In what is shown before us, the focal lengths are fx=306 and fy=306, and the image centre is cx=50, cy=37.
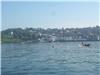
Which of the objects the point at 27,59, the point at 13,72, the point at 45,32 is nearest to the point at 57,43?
the point at 45,32

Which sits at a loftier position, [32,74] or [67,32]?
[67,32]

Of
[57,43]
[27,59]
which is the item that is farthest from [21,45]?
[27,59]

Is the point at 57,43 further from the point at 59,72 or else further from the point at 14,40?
the point at 59,72

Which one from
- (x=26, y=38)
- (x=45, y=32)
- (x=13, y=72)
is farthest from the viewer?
(x=26, y=38)

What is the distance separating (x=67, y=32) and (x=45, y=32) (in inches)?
93.1

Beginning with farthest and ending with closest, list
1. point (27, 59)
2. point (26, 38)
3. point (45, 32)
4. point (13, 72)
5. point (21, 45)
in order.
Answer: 1. point (21, 45)
2. point (26, 38)
3. point (45, 32)
4. point (27, 59)
5. point (13, 72)

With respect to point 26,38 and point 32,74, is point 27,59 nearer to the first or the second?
point 32,74

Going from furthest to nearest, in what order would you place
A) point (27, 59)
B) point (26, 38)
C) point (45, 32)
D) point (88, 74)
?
point (26, 38), point (45, 32), point (27, 59), point (88, 74)

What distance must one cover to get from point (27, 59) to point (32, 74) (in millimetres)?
4929

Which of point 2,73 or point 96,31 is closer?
point 2,73

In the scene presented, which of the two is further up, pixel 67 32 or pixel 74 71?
pixel 67 32

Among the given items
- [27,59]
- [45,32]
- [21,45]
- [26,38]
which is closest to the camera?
[27,59]

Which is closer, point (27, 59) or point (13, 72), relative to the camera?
point (13, 72)

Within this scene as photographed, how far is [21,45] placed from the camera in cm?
2989
